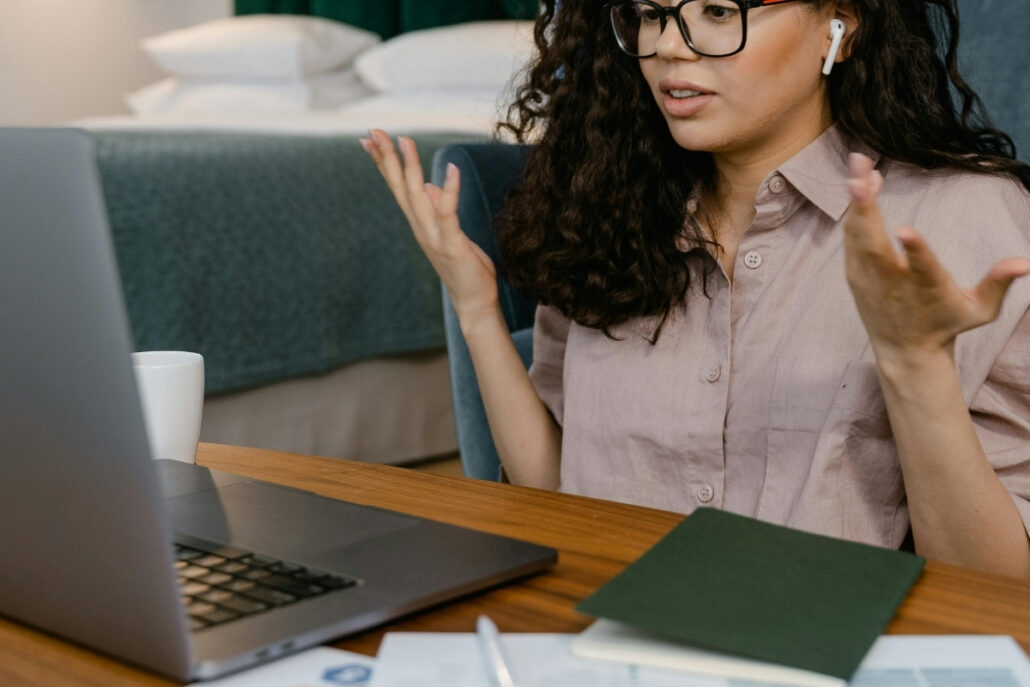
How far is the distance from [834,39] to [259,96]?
8.98 ft

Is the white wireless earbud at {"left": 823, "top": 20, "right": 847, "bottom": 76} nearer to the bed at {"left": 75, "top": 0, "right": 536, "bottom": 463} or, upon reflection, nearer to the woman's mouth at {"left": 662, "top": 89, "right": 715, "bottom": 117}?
the woman's mouth at {"left": 662, "top": 89, "right": 715, "bottom": 117}

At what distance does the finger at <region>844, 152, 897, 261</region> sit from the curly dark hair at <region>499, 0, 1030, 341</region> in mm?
380

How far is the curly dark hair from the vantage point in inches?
39.6

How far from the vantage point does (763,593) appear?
551mm

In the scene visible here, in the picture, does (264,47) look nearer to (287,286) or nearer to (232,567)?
(287,286)

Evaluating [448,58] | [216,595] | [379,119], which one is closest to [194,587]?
[216,595]

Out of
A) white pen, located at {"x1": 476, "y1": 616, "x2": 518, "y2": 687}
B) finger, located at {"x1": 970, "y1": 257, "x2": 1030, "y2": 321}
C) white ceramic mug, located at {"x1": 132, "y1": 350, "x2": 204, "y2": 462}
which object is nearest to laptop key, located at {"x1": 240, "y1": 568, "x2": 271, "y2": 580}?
white pen, located at {"x1": 476, "y1": 616, "x2": 518, "y2": 687}

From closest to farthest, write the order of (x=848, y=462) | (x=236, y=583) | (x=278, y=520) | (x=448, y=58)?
(x=236, y=583), (x=278, y=520), (x=848, y=462), (x=448, y=58)

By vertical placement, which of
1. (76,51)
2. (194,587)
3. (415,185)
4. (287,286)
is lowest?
(287,286)

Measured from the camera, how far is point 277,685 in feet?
1.63

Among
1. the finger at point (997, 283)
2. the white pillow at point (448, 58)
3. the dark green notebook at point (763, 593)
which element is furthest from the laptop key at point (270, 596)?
the white pillow at point (448, 58)

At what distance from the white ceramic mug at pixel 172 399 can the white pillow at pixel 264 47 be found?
2.74m

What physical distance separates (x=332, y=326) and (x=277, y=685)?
179cm

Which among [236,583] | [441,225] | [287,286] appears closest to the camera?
[236,583]
